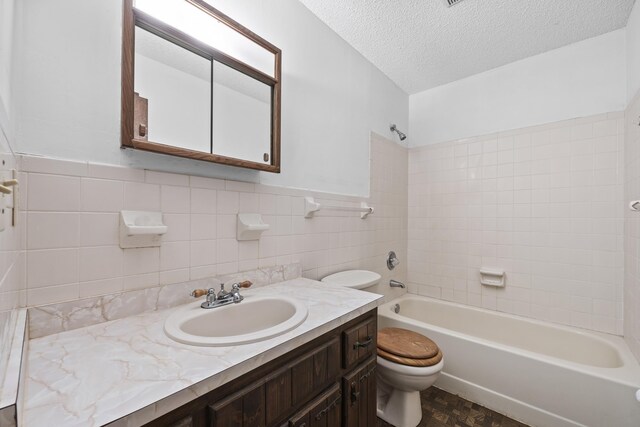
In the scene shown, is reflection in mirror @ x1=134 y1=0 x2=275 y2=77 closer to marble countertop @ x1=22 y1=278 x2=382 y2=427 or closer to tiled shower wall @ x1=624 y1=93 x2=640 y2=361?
marble countertop @ x1=22 y1=278 x2=382 y2=427

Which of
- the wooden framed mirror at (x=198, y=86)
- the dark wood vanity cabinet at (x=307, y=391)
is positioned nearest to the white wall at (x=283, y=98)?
the wooden framed mirror at (x=198, y=86)

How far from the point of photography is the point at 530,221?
212 cm

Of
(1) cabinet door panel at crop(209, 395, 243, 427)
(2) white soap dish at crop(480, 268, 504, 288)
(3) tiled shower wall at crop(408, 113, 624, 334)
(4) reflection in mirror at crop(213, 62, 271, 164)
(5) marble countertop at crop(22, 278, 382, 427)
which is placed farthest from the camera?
(2) white soap dish at crop(480, 268, 504, 288)

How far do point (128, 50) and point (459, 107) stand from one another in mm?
2474

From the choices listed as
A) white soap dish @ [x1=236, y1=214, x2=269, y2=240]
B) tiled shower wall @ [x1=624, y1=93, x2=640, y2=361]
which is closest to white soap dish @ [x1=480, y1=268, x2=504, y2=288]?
tiled shower wall @ [x1=624, y1=93, x2=640, y2=361]

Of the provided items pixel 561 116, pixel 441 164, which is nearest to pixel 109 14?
pixel 441 164

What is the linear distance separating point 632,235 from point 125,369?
250 cm

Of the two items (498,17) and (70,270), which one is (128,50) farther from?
(498,17)

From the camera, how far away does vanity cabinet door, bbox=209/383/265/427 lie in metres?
0.67

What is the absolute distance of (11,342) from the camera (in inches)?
23.2

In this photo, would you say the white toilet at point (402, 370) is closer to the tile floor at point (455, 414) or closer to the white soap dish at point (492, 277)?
the tile floor at point (455, 414)

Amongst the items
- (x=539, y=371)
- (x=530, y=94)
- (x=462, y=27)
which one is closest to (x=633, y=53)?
(x=530, y=94)

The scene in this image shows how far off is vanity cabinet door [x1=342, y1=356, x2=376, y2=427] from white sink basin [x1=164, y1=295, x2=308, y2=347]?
0.36 meters

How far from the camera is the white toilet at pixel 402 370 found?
4.88 feet
